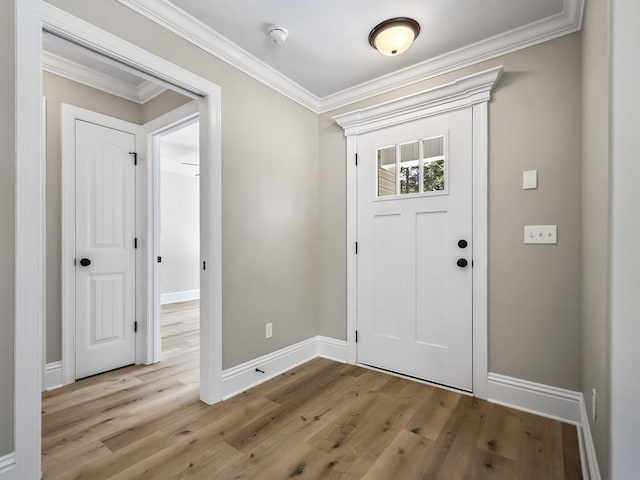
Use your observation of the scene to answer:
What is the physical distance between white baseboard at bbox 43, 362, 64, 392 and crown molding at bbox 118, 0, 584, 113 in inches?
98.2

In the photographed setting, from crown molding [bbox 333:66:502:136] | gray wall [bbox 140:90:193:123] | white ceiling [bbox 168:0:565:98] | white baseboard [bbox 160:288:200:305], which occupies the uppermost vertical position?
white ceiling [bbox 168:0:565:98]

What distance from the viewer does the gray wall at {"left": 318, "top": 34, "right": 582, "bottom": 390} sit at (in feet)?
6.18

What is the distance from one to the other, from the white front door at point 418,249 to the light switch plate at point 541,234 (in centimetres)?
35

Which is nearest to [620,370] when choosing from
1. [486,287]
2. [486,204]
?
[486,287]

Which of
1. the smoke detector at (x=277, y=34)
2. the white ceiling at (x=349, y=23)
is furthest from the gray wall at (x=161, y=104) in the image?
the smoke detector at (x=277, y=34)

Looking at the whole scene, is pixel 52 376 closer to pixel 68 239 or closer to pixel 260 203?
pixel 68 239

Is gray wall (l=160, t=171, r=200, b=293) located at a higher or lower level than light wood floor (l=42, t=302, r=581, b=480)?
higher

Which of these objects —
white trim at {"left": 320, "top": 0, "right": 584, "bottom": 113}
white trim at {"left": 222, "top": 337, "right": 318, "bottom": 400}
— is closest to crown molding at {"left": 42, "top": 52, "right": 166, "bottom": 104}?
white trim at {"left": 320, "top": 0, "right": 584, "bottom": 113}

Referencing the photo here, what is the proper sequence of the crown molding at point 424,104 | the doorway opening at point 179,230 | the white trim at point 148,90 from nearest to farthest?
the crown molding at point 424,104 < the white trim at point 148,90 < the doorway opening at point 179,230

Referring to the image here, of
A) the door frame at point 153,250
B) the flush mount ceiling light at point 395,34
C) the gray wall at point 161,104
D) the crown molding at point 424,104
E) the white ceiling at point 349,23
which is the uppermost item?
the white ceiling at point 349,23

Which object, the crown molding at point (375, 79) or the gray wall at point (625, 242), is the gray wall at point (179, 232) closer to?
the crown molding at point (375, 79)

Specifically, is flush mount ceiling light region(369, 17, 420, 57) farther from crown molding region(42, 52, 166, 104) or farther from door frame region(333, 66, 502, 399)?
crown molding region(42, 52, 166, 104)

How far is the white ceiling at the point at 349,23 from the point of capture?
1.81 metres

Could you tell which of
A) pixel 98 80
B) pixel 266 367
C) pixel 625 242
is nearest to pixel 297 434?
A: pixel 266 367
